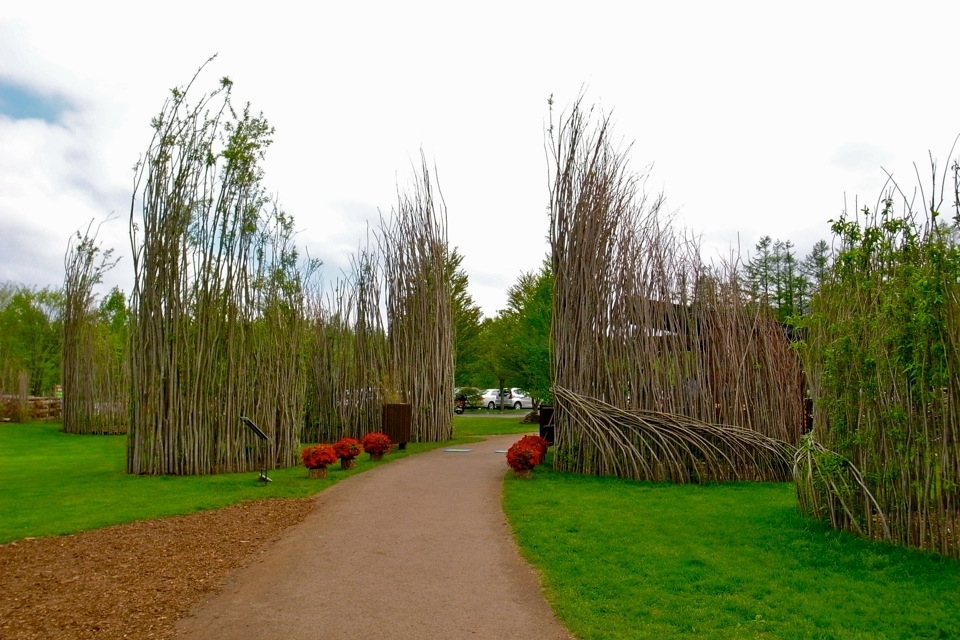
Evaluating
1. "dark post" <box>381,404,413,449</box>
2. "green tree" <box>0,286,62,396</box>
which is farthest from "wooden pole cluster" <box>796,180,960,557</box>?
"green tree" <box>0,286,62,396</box>

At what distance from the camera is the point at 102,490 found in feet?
30.7

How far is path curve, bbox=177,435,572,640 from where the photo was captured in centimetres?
419

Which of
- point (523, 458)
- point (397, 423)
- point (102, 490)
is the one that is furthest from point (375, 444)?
point (102, 490)

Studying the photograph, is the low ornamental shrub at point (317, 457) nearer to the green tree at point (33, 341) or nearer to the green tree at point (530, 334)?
the green tree at point (530, 334)

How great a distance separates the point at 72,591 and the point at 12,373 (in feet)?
78.9

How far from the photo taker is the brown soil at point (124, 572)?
4.35 metres

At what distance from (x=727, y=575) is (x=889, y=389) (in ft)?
7.16

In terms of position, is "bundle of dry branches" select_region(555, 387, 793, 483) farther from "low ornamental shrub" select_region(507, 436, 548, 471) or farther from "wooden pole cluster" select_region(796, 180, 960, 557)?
"wooden pole cluster" select_region(796, 180, 960, 557)

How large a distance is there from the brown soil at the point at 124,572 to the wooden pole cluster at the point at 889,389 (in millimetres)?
5477

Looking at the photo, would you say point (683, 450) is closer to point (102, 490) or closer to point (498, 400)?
point (102, 490)

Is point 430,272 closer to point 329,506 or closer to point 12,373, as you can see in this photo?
point 329,506

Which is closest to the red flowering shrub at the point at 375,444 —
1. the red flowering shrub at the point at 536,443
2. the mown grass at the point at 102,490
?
the mown grass at the point at 102,490

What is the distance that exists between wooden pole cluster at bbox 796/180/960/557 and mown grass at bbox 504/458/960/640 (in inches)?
13.1

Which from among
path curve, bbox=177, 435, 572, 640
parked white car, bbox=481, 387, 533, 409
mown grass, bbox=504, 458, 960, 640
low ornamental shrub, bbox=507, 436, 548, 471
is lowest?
parked white car, bbox=481, 387, 533, 409
